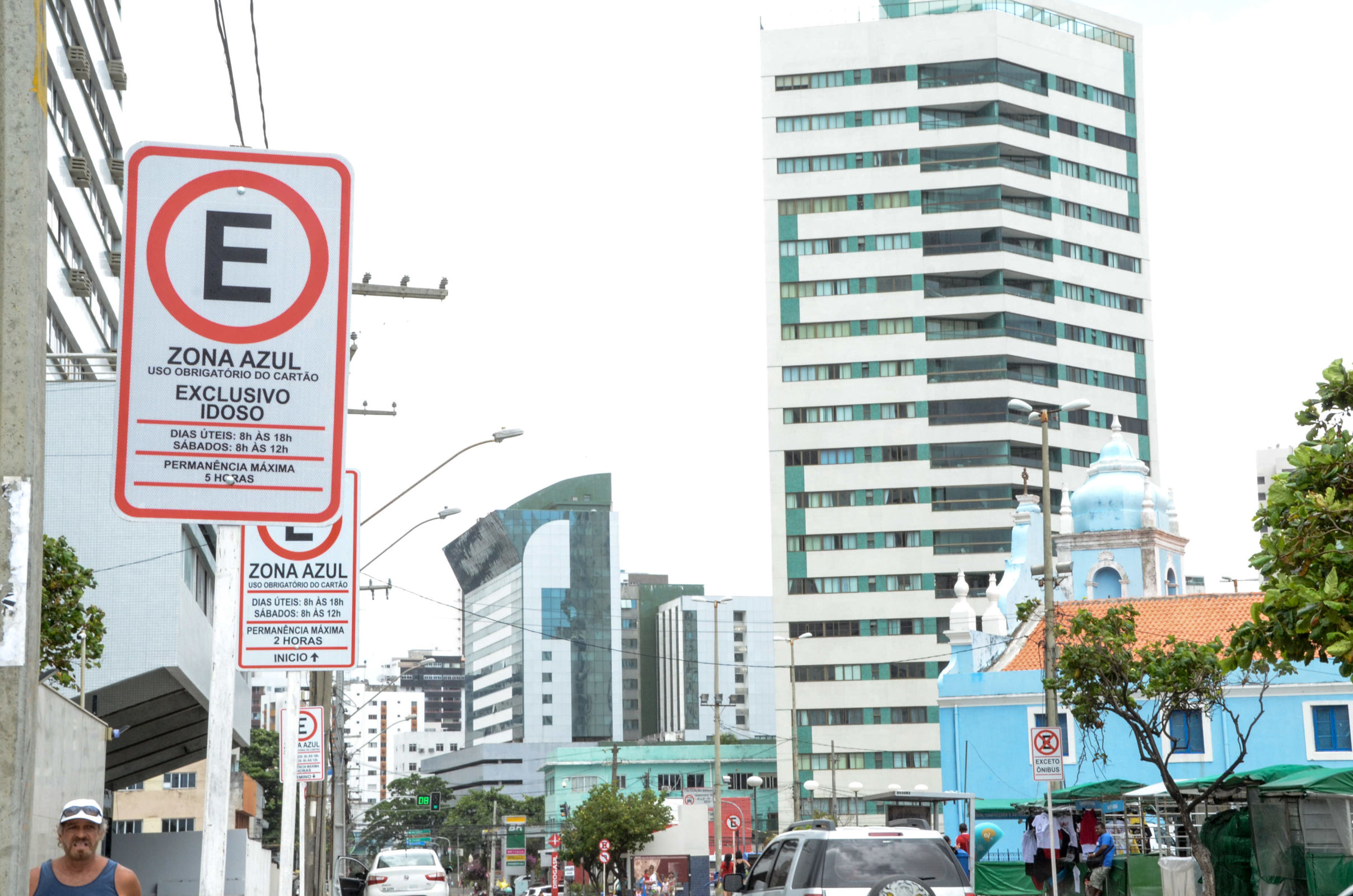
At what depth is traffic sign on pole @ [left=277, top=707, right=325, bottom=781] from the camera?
51.3ft

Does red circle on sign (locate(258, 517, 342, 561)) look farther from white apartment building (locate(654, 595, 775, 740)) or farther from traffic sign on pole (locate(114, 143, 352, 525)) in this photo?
white apartment building (locate(654, 595, 775, 740))

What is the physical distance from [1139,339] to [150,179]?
97.1 m

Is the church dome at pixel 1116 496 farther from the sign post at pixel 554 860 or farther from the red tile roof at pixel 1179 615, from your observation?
the sign post at pixel 554 860

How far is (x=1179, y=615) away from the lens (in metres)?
46.5

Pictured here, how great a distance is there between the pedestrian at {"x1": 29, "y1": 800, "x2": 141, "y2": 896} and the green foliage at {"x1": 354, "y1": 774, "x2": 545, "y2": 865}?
12191 cm

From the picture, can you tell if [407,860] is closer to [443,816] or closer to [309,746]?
[309,746]

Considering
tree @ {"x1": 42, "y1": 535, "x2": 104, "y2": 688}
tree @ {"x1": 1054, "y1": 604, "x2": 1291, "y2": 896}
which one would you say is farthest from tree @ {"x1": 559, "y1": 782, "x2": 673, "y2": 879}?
tree @ {"x1": 42, "y1": 535, "x2": 104, "y2": 688}

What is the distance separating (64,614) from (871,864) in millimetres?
13066

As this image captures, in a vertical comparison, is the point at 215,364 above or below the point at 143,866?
above

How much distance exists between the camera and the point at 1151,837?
36.8 m

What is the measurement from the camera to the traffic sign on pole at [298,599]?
10922mm

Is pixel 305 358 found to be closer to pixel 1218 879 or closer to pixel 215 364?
pixel 215 364

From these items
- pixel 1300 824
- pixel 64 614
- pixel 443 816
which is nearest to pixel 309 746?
pixel 64 614

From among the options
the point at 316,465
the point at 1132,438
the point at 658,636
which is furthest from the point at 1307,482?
the point at 658,636
